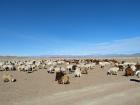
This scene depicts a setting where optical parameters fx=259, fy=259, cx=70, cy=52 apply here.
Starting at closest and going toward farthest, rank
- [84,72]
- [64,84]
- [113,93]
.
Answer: [113,93] → [64,84] → [84,72]

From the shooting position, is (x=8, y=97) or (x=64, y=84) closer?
(x=8, y=97)

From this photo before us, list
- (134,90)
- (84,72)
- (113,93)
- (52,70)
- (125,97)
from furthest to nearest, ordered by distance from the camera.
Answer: (52,70) → (84,72) → (134,90) → (113,93) → (125,97)

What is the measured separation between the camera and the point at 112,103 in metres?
14.0

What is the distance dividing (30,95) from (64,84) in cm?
555

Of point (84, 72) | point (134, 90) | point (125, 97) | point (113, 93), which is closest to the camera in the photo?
point (125, 97)

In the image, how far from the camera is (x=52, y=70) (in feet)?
114

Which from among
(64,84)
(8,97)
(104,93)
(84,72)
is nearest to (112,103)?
(104,93)

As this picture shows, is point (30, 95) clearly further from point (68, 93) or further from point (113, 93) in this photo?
point (113, 93)

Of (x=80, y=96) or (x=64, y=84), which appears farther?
(x=64, y=84)

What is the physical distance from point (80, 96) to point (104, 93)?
1983mm

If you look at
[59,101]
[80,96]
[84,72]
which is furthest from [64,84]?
[84,72]

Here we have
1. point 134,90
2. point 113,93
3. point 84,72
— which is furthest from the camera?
point 84,72

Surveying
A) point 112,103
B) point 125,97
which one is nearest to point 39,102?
point 112,103

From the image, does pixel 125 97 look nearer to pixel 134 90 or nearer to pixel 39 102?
pixel 134 90
